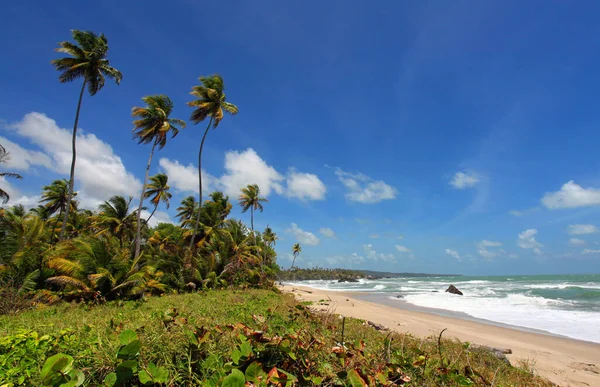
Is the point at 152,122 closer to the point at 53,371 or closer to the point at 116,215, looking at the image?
the point at 116,215

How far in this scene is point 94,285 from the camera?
10578 mm

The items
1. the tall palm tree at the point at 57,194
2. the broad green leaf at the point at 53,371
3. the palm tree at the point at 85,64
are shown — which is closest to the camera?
the broad green leaf at the point at 53,371


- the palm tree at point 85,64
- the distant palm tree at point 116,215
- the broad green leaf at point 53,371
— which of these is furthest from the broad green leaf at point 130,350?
the distant palm tree at point 116,215

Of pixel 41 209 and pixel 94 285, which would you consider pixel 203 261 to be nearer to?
pixel 94 285

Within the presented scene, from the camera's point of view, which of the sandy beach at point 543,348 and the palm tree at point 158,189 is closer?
the sandy beach at point 543,348

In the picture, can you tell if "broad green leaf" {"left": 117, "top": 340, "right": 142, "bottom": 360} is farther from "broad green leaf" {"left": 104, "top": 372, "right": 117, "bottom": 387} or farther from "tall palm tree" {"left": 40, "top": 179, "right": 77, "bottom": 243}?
"tall palm tree" {"left": 40, "top": 179, "right": 77, "bottom": 243}

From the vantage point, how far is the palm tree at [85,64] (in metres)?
15.1

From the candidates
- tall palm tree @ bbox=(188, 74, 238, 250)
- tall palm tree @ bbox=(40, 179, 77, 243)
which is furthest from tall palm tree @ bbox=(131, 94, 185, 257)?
tall palm tree @ bbox=(40, 179, 77, 243)

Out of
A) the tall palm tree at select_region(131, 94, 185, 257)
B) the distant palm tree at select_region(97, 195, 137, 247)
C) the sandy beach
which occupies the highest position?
the tall palm tree at select_region(131, 94, 185, 257)

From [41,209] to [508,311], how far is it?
3789 cm

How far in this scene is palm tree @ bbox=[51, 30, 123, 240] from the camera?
1509 cm

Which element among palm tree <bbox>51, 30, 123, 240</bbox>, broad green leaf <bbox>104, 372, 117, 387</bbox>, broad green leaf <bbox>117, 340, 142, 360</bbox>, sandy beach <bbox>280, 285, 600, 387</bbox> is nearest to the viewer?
broad green leaf <bbox>104, 372, 117, 387</bbox>

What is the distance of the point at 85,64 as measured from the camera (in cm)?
1523

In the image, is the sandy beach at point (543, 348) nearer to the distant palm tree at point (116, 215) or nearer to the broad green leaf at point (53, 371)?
the broad green leaf at point (53, 371)
